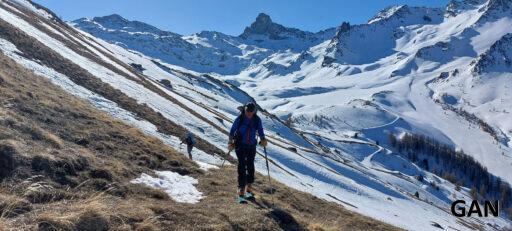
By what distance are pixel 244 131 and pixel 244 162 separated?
3.67ft

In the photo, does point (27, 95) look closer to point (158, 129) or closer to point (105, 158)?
point (105, 158)

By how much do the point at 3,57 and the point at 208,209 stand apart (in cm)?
2545

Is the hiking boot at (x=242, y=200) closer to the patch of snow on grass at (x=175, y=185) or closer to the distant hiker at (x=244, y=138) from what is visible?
the distant hiker at (x=244, y=138)

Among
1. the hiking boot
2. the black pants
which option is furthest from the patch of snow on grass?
the black pants

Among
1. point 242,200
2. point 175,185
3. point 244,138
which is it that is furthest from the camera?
point 175,185

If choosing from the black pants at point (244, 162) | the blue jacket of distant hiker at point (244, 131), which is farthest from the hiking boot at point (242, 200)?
the blue jacket of distant hiker at point (244, 131)

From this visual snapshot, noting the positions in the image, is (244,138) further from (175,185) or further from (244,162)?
(175,185)

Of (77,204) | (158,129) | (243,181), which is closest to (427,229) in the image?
(158,129)

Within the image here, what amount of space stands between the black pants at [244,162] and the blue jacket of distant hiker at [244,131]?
189 mm

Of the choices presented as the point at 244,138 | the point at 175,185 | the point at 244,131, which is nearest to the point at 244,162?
the point at 244,138

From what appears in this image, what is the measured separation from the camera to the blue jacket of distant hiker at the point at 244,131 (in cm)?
1784

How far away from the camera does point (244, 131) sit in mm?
17844

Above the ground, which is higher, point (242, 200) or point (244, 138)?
point (244, 138)

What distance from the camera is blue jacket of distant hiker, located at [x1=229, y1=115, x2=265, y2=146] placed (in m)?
17.8
